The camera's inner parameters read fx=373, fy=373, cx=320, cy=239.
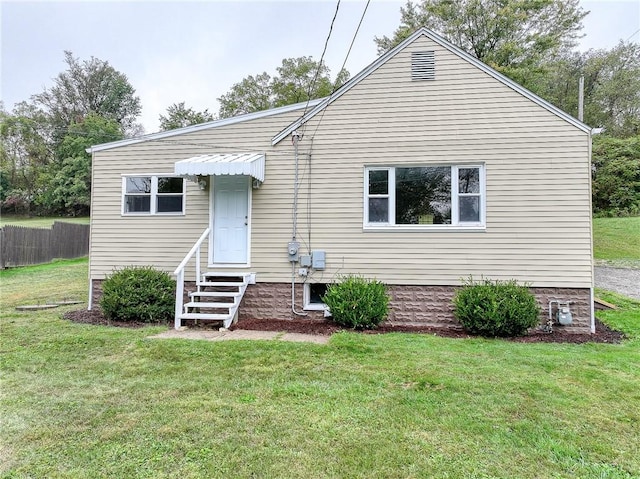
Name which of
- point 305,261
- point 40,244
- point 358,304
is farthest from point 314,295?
point 40,244

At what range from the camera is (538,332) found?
22.3 feet

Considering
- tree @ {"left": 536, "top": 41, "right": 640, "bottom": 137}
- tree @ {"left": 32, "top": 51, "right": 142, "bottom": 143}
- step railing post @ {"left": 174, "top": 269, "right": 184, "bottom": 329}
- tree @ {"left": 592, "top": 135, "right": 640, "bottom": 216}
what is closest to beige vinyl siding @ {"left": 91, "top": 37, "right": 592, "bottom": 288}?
step railing post @ {"left": 174, "top": 269, "right": 184, "bottom": 329}

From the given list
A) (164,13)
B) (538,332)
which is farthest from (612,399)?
(164,13)

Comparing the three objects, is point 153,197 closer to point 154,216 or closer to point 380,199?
point 154,216

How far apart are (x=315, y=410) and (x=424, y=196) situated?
16.6 ft

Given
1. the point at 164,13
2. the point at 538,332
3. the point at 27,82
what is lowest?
the point at 538,332

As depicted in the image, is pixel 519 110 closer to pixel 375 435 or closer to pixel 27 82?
pixel 375 435

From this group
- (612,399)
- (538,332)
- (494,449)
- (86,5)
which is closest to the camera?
(494,449)

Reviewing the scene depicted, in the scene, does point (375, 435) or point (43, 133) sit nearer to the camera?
point (375, 435)

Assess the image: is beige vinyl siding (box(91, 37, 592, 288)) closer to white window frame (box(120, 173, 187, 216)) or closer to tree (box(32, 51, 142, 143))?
white window frame (box(120, 173, 187, 216))

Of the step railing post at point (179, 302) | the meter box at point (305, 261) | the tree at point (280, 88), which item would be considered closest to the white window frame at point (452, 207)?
the meter box at point (305, 261)

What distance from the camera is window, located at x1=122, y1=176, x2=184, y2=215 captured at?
817 centimetres

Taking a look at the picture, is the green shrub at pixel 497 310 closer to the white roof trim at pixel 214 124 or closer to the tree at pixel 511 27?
the white roof trim at pixel 214 124

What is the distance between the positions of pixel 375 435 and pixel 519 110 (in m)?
6.64
